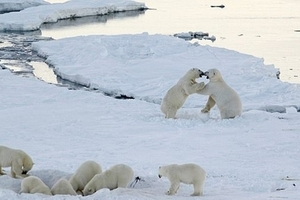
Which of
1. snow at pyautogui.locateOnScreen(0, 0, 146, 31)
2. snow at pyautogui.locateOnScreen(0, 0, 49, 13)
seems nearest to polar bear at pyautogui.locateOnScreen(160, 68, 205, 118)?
snow at pyautogui.locateOnScreen(0, 0, 146, 31)

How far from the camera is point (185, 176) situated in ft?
15.1

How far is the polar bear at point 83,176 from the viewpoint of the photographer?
4.87m

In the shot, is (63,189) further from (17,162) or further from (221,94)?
(221,94)

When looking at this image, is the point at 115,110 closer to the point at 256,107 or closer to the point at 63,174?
the point at 256,107

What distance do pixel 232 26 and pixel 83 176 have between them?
2398cm

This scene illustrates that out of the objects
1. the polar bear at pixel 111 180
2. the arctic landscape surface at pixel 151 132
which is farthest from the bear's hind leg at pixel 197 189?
the polar bear at pixel 111 180

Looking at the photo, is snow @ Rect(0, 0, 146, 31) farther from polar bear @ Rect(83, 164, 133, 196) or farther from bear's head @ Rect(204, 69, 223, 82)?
polar bear @ Rect(83, 164, 133, 196)

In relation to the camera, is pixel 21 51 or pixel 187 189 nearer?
pixel 187 189

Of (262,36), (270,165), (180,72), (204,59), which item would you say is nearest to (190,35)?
(262,36)

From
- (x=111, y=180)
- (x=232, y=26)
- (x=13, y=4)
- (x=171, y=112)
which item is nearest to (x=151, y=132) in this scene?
(x=171, y=112)

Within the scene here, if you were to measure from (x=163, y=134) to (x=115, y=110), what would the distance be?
213 centimetres

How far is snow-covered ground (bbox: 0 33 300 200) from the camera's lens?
516 cm

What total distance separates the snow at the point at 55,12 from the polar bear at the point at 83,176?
2275cm

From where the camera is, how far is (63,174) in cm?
520
